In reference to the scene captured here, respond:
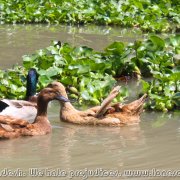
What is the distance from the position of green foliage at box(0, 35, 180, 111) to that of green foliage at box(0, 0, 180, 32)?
6.45 m

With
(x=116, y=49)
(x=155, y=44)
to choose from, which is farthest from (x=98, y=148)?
(x=155, y=44)

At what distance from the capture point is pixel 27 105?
873 centimetres

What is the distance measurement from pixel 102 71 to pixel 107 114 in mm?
1698

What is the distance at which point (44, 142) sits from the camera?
25.4 ft

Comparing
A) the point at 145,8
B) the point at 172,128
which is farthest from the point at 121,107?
the point at 145,8

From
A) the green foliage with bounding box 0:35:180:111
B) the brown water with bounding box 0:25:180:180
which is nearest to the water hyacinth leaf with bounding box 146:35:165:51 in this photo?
the green foliage with bounding box 0:35:180:111

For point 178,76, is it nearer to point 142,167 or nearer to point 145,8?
point 142,167

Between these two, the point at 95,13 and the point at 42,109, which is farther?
the point at 95,13

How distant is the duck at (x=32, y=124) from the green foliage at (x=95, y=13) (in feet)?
31.4

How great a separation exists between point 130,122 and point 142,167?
82.9 inches

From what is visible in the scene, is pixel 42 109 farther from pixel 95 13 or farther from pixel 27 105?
pixel 95 13

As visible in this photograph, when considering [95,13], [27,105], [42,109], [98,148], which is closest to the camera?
[98,148]

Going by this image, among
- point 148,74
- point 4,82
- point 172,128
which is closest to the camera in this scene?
point 172,128

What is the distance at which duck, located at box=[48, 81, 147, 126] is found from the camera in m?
8.62
